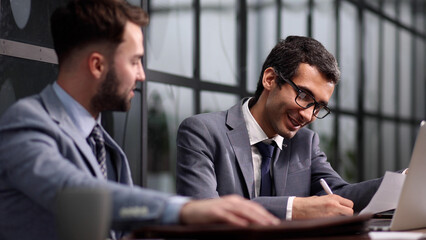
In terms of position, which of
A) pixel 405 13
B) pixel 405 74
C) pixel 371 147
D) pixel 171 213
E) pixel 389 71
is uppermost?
pixel 405 13

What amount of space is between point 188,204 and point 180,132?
4.18ft

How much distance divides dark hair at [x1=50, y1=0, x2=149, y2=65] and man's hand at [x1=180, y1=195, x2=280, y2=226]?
21.5 inches

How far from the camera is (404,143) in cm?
1098

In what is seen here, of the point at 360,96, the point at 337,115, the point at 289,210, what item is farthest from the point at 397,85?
the point at 289,210

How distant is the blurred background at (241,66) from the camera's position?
321 cm

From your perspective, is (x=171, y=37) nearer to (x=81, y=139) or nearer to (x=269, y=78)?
(x=269, y=78)

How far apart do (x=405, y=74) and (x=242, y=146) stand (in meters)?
9.32

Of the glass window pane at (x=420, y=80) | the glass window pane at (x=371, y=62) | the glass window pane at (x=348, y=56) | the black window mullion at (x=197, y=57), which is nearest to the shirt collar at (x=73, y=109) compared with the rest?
the black window mullion at (x=197, y=57)

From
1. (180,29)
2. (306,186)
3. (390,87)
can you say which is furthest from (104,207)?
(390,87)

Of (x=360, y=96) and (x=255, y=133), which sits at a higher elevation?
(x=255, y=133)

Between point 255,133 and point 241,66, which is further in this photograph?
point 241,66

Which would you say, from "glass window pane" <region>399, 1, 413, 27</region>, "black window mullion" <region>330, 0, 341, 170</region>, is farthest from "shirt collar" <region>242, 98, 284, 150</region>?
"glass window pane" <region>399, 1, 413, 27</region>

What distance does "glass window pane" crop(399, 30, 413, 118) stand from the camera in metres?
10.9

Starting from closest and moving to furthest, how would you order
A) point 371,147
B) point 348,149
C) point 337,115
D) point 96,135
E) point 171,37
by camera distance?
point 96,135 → point 171,37 → point 337,115 → point 348,149 → point 371,147
